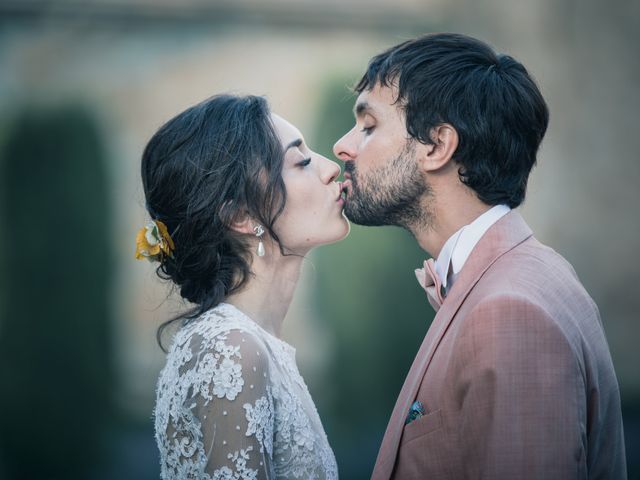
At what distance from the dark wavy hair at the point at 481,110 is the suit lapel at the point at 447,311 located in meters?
0.34

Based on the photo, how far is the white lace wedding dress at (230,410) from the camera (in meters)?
2.75

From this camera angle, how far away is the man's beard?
323cm

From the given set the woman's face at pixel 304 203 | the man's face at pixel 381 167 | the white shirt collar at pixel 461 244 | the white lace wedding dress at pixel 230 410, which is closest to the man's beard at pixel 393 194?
the man's face at pixel 381 167

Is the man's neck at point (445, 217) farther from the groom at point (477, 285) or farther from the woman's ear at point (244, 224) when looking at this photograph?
the woman's ear at point (244, 224)

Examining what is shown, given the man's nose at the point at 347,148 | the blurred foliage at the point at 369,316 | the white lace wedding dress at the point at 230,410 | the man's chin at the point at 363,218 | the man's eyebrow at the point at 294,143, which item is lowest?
the blurred foliage at the point at 369,316

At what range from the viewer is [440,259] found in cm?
307

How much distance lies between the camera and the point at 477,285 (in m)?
2.63

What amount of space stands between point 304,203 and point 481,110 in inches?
34.0

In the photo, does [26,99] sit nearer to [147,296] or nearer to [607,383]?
[147,296]

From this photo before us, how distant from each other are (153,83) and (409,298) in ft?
12.1

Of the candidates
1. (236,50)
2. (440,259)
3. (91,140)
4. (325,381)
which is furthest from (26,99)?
(440,259)

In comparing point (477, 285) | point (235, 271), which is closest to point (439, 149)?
point (477, 285)

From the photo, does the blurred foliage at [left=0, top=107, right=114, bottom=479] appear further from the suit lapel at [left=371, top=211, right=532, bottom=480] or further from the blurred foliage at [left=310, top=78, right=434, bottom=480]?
the suit lapel at [left=371, top=211, right=532, bottom=480]

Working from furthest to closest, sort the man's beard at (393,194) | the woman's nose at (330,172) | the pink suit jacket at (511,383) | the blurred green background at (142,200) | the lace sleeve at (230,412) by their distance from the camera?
1. the blurred green background at (142,200)
2. the woman's nose at (330,172)
3. the man's beard at (393,194)
4. the lace sleeve at (230,412)
5. the pink suit jacket at (511,383)
